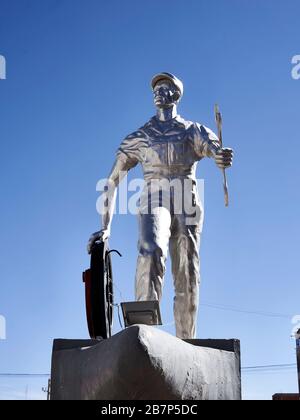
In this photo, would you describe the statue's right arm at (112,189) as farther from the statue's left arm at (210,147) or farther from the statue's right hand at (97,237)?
the statue's left arm at (210,147)

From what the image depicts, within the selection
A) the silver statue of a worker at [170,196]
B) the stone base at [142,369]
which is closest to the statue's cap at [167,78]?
the silver statue of a worker at [170,196]

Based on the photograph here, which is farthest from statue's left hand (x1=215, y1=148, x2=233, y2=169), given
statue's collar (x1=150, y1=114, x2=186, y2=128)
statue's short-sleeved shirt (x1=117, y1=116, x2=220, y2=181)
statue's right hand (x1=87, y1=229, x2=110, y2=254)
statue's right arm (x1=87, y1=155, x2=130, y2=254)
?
statue's right hand (x1=87, y1=229, x2=110, y2=254)

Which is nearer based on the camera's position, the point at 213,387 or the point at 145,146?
the point at 213,387

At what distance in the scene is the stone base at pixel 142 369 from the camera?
4.44m

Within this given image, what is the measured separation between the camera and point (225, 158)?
24.7 feet

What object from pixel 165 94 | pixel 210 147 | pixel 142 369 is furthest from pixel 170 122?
pixel 142 369

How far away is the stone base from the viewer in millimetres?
4438

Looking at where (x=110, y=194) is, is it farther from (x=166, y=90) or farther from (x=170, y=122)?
(x=166, y=90)
